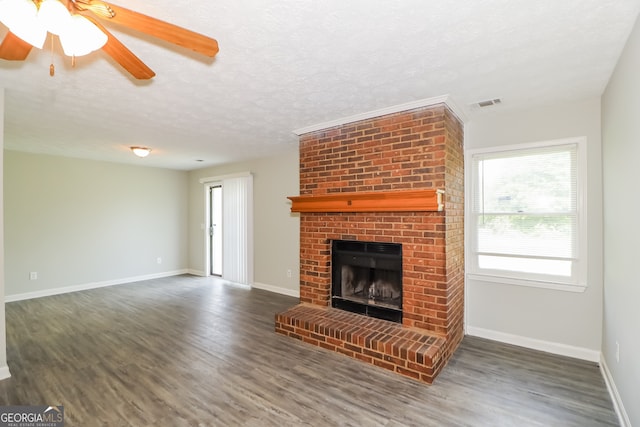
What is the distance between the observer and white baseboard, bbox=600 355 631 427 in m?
1.96

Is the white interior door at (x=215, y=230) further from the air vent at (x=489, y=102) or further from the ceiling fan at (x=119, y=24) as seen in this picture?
the air vent at (x=489, y=102)

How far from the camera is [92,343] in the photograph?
10.7ft

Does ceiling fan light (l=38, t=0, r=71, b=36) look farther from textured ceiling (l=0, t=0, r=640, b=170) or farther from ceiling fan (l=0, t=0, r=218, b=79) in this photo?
textured ceiling (l=0, t=0, r=640, b=170)

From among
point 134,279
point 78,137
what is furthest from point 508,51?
point 134,279

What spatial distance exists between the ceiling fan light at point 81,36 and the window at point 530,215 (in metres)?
3.36

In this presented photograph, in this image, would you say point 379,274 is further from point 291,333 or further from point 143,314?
point 143,314

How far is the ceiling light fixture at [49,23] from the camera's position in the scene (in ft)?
3.65

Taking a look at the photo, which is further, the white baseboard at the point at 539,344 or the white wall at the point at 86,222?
the white wall at the point at 86,222

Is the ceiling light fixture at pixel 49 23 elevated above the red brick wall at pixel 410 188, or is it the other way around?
the ceiling light fixture at pixel 49 23

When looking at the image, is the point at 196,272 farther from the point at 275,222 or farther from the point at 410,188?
the point at 410,188

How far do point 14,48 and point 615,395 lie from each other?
14.1ft

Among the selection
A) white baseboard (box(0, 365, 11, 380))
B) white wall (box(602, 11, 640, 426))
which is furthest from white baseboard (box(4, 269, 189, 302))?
white wall (box(602, 11, 640, 426))

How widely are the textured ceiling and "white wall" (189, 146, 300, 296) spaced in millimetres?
1702

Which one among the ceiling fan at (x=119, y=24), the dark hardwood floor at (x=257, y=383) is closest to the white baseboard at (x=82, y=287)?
the dark hardwood floor at (x=257, y=383)
